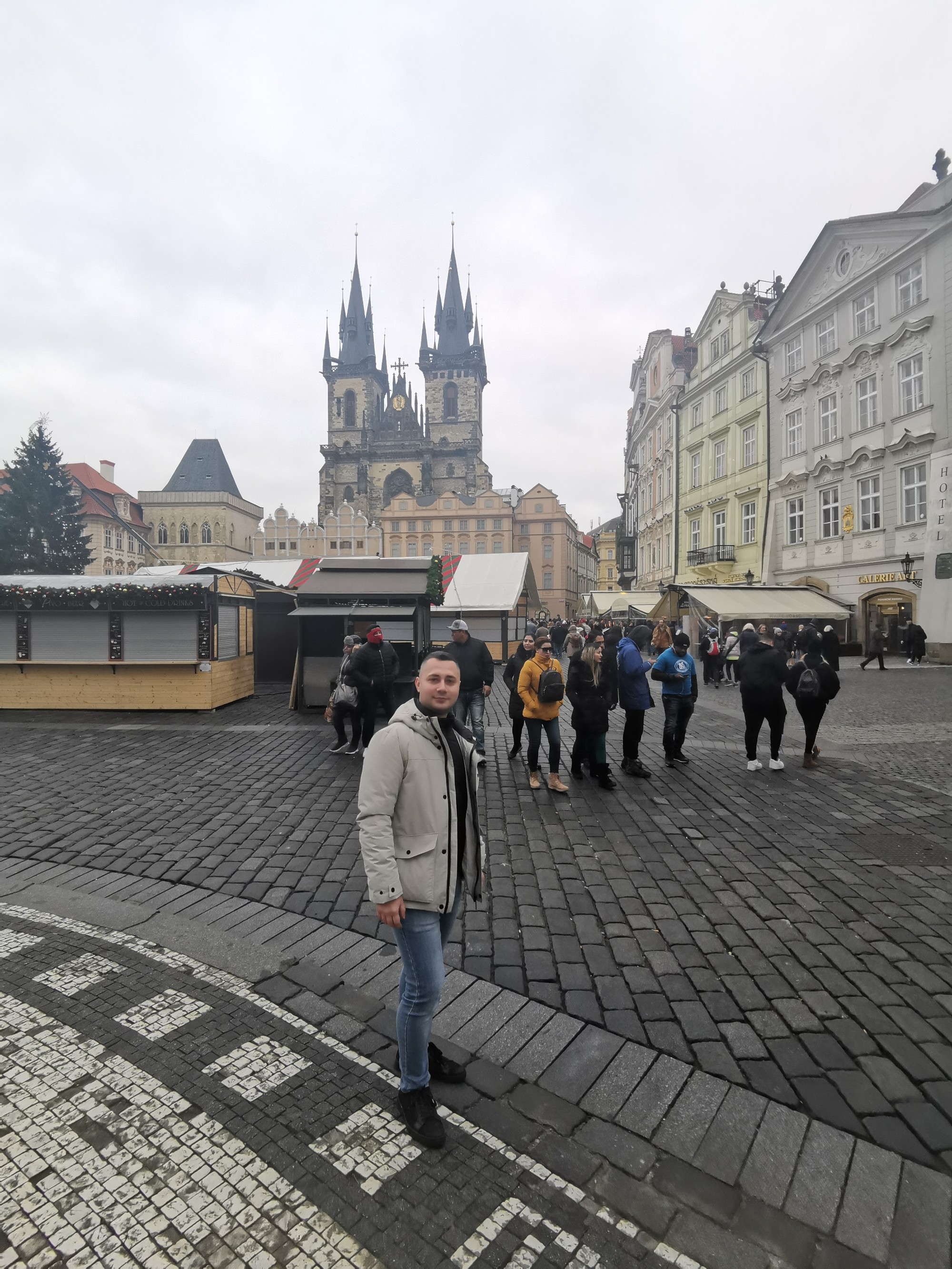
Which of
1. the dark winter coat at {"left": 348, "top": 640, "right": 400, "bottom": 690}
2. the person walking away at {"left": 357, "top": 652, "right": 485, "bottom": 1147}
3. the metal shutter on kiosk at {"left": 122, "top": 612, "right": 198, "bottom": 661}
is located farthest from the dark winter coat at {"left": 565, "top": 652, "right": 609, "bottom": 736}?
the metal shutter on kiosk at {"left": 122, "top": 612, "right": 198, "bottom": 661}

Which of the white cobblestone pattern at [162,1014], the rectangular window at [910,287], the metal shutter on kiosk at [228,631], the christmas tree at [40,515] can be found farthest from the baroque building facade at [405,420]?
the white cobblestone pattern at [162,1014]

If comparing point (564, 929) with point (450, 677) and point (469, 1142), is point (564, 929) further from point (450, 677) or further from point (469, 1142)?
point (450, 677)

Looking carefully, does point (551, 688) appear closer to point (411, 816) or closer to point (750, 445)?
point (411, 816)

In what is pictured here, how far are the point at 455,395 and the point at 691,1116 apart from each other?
10032 cm

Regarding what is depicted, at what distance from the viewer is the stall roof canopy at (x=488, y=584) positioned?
23922mm

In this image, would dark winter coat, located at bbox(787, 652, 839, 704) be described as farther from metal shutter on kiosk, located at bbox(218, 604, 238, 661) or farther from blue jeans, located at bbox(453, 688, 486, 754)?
metal shutter on kiosk, located at bbox(218, 604, 238, 661)

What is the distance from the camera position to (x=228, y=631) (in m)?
12.4

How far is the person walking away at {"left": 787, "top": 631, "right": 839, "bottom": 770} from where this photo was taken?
7332 mm

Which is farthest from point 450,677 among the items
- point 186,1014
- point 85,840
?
point 85,840

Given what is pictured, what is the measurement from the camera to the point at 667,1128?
2.29 m

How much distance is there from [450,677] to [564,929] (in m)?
2.13

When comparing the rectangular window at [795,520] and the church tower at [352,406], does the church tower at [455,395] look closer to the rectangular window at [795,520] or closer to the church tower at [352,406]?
the church tower at [352,406]

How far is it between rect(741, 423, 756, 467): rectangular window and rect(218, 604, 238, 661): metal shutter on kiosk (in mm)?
25671

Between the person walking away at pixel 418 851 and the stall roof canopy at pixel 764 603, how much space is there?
794 inches
